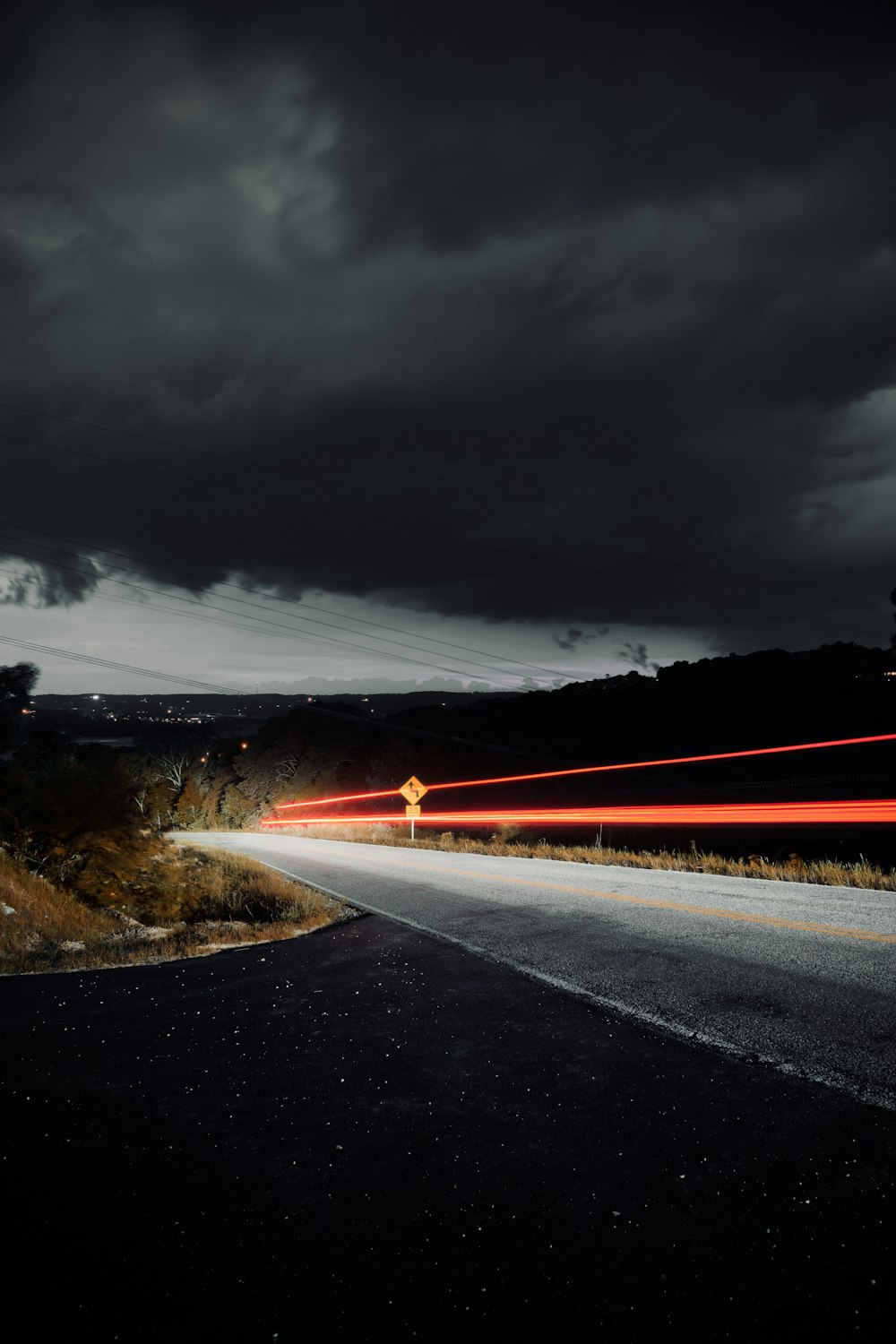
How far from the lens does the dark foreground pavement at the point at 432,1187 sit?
78.4 inches

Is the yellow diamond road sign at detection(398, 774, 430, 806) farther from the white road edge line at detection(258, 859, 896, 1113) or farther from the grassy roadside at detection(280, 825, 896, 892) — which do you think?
the white road edge line at detection(258, 859, 896, 1113)

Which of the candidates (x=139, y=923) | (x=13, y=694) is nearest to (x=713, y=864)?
(x=139, y=923)

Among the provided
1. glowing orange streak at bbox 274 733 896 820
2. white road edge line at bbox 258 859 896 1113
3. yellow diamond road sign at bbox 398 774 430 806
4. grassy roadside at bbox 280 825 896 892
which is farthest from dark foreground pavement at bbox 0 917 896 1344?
yellow diamond road sign at bbox 398 774 430 806

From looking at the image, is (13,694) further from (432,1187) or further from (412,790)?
(432,1187)

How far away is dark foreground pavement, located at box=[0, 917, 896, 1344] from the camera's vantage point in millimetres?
1992

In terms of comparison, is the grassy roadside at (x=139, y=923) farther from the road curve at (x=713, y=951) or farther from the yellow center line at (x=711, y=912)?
the yellow center line at (x=711, y=912)

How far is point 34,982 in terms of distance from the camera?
5715mm

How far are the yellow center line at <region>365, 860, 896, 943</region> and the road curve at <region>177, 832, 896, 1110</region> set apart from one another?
0.08 ft

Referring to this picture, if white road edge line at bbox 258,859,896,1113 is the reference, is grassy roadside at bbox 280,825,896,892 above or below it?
below

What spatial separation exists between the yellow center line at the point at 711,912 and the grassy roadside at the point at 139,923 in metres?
3.39

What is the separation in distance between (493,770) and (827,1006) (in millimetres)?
80361

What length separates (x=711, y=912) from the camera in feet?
25.7

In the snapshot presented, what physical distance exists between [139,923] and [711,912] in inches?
313

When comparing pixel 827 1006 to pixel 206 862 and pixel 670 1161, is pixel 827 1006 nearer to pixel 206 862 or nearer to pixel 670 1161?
pixel 670 1161
